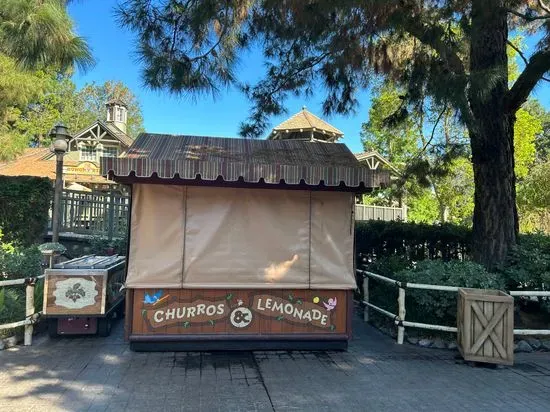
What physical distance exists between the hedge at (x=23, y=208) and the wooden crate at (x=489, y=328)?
9.77 meters

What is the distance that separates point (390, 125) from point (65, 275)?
6.50 meters

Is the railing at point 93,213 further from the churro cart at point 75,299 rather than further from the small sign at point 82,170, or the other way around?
the small sign at point 82,170

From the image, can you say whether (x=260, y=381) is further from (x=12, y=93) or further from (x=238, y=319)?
(x=12, y=93)

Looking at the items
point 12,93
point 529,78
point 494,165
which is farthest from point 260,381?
point 12,93

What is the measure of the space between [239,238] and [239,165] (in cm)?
108

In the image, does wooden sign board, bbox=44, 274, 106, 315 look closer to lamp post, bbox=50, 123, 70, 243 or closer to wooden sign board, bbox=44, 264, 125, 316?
wooden sign board, bbox=44, 264, 125, 316

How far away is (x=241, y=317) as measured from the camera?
619cm

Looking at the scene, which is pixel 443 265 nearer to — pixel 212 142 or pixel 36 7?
pixel 212 142

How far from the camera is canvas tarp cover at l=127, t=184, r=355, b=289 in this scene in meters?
6.05

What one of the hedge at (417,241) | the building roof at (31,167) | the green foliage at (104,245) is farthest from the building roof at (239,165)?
the building roof at (31,167)

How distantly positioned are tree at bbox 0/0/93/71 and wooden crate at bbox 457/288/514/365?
626cm

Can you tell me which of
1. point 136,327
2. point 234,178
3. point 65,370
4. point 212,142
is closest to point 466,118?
point 234,178

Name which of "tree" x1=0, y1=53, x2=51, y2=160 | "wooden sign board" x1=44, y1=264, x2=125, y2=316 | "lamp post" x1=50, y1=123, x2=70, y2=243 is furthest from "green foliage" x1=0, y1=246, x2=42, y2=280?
"tree" x1=0, y1=53, x2=51, y2=160

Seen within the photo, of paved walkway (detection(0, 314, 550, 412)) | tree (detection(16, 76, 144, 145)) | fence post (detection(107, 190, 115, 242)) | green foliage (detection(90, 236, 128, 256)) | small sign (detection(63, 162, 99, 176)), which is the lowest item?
paved walkway (detection(0, 314, 550, 412))
